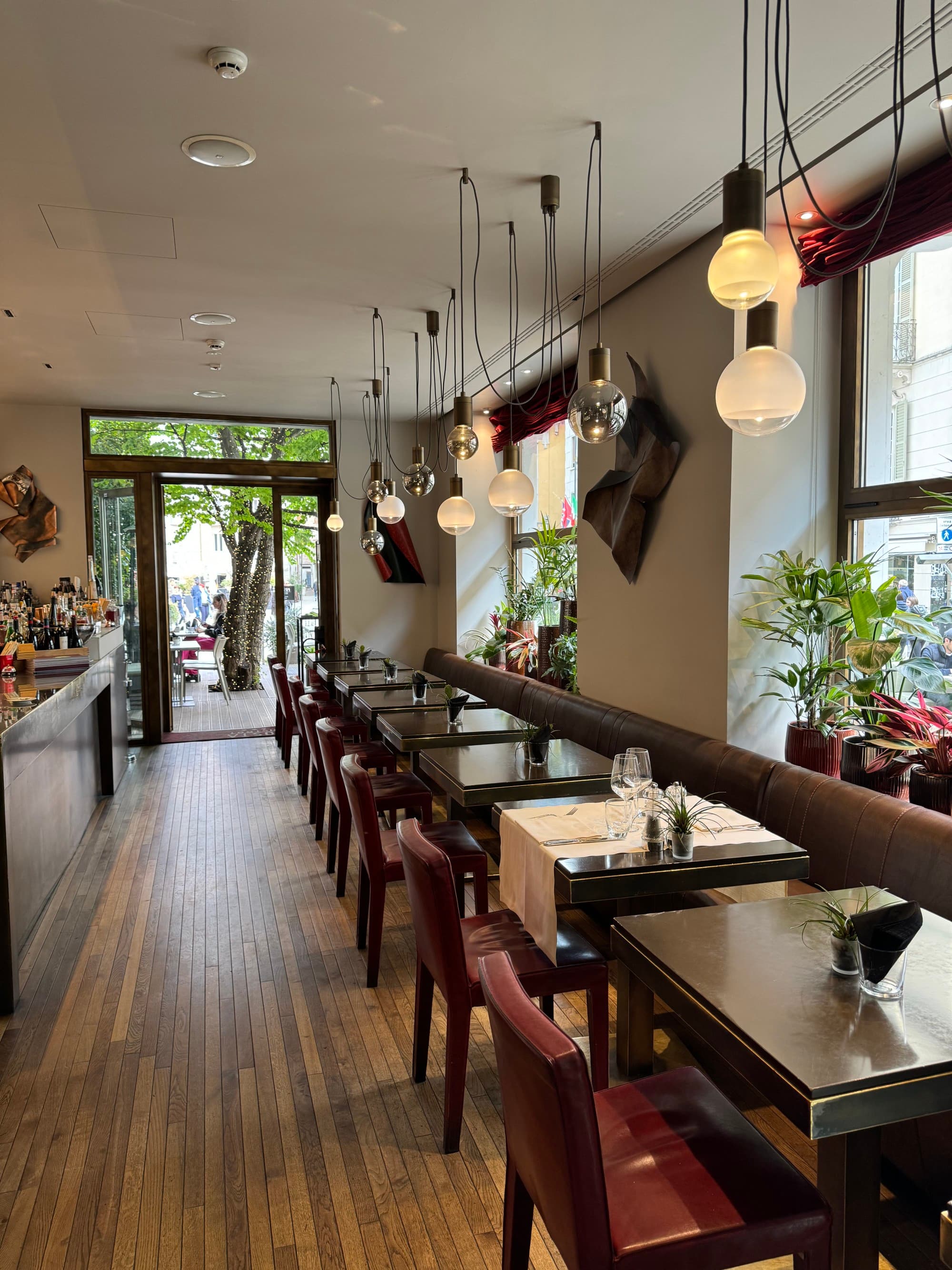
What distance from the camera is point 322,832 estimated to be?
206 inches

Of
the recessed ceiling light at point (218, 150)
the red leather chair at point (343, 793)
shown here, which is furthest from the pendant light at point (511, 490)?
the red leather chair at point (343, 793)

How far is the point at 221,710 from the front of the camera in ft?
30.7

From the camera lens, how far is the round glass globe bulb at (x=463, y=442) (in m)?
3.99

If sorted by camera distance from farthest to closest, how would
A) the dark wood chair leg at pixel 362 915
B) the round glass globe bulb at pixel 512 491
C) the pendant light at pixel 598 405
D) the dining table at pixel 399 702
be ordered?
the dining table at pixel 399 702, the round glass globe bulb at pixel 512 491, the dark wood chair leg at pixel 362 915, the pendant light at pixel 598 405

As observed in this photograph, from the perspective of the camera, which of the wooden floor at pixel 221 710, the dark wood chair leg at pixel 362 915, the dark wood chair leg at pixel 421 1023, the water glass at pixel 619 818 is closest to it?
the water glass at pixel 619 818

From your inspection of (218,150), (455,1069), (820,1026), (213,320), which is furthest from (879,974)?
(213,320)

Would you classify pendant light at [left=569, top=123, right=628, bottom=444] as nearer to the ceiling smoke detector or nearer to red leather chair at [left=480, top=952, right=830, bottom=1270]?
the ceiling smoke detector

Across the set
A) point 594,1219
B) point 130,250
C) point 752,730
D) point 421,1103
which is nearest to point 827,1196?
point 594,1219

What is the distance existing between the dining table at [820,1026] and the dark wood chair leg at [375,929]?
1416mm

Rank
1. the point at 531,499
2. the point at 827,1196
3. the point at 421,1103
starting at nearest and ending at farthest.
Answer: the point at 827,1196
the point at 421,1103
the point at 531,499

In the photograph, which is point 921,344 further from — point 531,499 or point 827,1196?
point 827,1196

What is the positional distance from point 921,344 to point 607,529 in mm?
1833

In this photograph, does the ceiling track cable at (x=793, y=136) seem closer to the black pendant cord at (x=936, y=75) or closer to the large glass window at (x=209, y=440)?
the black pendant cord at (x=936, y=75)

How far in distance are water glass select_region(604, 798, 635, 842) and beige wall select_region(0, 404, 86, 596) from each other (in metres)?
Answer: 6.69
